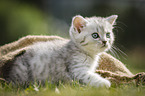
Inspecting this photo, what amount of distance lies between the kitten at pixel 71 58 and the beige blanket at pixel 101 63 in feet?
0.29

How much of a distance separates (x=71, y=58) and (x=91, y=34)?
1.29 ft

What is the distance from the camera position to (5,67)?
2.29 metres

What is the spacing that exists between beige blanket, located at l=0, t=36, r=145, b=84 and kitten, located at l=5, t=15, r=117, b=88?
90mm

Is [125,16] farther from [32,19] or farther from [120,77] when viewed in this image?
[120,77]

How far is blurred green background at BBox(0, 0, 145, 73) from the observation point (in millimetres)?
5609

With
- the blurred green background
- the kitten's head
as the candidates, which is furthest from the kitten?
the blurred green background

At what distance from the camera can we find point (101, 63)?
2.97m

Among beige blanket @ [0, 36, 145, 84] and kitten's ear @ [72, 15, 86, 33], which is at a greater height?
kitten's ear @ [72, 15, 86, 33]

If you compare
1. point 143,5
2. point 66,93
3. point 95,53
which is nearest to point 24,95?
point 66,93

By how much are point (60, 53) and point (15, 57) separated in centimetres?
56

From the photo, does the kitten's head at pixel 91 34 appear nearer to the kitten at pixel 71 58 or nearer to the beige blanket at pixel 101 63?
the kitten at pixel 71 58

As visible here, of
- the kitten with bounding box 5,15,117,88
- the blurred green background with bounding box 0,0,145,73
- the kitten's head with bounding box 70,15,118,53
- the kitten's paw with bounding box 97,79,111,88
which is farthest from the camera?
the blurred green background with bounding box 0,0,145,73

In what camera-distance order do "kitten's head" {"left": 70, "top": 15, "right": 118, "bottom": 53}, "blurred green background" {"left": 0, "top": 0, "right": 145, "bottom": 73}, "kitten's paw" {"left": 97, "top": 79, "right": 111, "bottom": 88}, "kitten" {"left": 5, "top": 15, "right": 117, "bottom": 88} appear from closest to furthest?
"kitten's paw" {"left": 97, "top": 79, "right": 111, "bottom": 88}
"kitten" {"left": 5, "top": 15, "right": 117, "bottom": 88}
"kitten's head" {"left": 70, "top": 15, "right": 118, "bottom": 53}
"blurred green background" {"left": 0, "top": 0, "right": 145, "bottom": 73}

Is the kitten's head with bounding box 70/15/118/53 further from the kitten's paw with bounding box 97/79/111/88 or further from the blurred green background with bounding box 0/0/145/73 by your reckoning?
the blurred green background with bounding box 0/0/145/73
